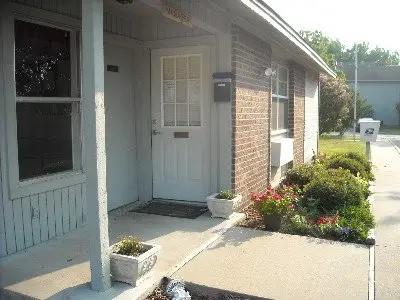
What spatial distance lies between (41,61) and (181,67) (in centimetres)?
231

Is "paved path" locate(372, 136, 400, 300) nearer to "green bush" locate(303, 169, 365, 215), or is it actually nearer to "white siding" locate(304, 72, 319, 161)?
"green bush" locate(303, 169, 365, 215)

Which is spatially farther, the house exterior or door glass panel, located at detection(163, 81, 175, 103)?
door glass panel, located at detection(163, 81, 175, 103)

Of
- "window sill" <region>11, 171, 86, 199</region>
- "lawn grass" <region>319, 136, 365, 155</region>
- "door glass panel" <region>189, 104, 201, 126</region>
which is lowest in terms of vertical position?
"lawn grass" <region>319, 136, 365, 155</region>

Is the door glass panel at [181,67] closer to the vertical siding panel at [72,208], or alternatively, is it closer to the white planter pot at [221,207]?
the white planter pot at [221,207]

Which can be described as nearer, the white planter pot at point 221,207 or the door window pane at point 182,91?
the white planter pot at point 221,207

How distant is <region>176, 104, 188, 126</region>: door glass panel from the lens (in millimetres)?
6465

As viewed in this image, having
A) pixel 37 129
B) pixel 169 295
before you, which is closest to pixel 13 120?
pixel 37 129

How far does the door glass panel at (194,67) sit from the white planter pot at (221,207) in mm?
→ 1869

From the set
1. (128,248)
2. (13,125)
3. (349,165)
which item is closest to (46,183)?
(13,125)

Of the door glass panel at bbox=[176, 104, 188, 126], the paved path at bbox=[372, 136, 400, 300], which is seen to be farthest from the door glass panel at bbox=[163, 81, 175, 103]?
the paved path at bbox=[372, 136, 400, 300]

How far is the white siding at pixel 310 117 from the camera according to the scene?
39.3 feet

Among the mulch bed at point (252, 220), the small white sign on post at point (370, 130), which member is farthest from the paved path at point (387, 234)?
the mulch bed at point (252, 220)

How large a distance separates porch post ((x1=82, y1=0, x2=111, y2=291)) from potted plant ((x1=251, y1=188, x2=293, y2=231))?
97.5 inches

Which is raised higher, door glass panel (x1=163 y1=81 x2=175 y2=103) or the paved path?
door glass panel (x1=163 y1=81 x2=175 y2=103)
